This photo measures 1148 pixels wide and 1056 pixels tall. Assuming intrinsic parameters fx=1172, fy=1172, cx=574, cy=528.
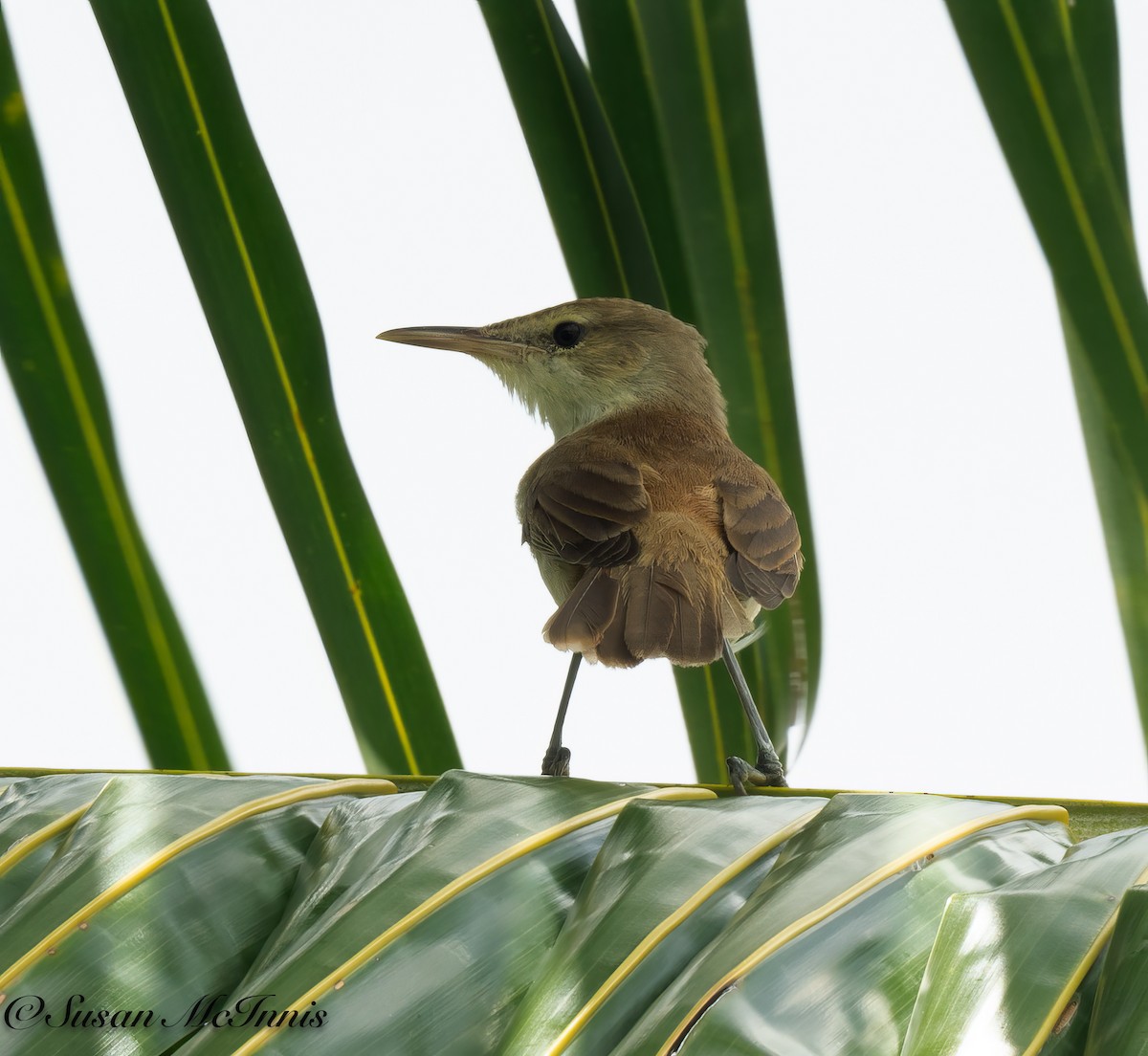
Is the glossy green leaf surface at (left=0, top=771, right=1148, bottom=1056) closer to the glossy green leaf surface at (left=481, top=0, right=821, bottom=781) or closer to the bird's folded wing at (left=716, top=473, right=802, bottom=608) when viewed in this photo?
the glossy green leaf surface at (left=481, top=0, right=821, bottom=781)

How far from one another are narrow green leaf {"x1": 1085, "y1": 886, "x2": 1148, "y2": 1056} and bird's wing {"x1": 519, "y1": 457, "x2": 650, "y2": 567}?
1.49 m

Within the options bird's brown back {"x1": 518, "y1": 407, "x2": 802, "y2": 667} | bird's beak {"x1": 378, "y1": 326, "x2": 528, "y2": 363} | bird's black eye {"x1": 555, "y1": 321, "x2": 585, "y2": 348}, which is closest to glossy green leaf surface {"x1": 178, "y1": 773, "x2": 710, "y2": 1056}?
bird's brown back {"x1": 518, "y1": 407, "x2": 802, "y2": 667}

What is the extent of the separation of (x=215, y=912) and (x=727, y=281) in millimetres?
1248

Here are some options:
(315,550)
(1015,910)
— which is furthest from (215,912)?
(315,550)

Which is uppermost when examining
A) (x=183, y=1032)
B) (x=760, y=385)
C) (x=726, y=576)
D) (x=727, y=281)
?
(x=727, y=281)

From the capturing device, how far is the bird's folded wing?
226 cm

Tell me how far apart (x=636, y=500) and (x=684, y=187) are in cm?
70

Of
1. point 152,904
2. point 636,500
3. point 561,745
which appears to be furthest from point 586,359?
point 152,904

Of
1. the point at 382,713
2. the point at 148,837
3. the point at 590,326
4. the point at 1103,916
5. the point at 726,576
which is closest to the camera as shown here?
the point at 1103,916

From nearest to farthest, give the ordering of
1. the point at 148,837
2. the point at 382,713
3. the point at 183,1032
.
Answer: the point at 183,1032
the point at 148,837
the point at 382,713

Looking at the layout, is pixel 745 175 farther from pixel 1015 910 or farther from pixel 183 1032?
pixel 183 1032

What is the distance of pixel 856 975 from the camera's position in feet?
3.03

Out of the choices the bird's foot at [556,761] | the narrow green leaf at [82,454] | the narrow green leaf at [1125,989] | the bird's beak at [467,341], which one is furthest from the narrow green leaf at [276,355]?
the narrow green leaf at [1125,989]

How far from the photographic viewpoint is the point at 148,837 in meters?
1.24
